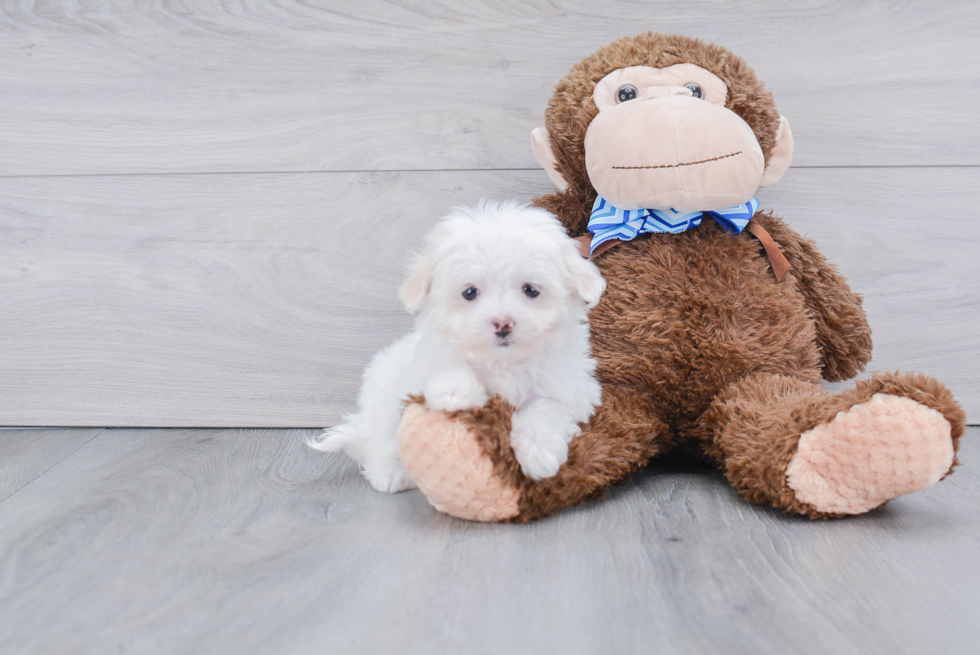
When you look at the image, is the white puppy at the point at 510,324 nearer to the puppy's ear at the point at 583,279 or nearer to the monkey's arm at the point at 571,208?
the puppy's ear at the point at 583,279

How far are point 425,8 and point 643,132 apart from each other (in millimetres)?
600

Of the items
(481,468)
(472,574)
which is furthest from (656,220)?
(472,574)

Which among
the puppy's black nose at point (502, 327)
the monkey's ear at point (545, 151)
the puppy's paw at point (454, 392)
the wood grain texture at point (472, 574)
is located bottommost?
the wood grain texture at point (472, 574)

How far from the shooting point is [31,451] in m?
1.42

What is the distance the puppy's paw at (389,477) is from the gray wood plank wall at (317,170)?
0.42 metres

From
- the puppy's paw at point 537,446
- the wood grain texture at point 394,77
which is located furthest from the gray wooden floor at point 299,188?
the puppy's paw at point 537,446

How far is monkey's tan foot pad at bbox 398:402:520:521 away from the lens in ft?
3.00

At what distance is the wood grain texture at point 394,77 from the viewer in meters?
1.40

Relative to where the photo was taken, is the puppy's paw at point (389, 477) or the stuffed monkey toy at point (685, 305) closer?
the stuffed monkey toy at point (685, 305)

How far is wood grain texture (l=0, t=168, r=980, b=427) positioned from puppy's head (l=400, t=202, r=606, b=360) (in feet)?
1.61

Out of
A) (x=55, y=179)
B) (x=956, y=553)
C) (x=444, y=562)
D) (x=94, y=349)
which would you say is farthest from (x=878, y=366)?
(x=55, y=179)

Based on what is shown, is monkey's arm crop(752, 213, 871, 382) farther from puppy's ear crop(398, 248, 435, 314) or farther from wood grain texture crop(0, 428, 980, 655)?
puppy's ear crop(398, 248, 435, 314)

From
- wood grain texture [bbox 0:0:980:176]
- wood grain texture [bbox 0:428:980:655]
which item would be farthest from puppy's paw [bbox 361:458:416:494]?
wood grain texture [bbox 0:0:980:176]

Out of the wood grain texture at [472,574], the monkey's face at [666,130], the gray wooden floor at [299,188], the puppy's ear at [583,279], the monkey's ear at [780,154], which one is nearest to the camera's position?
the wood grain texture at [472,574]
